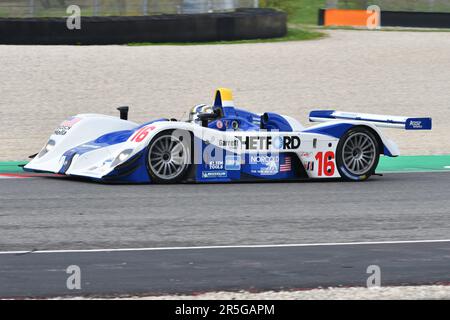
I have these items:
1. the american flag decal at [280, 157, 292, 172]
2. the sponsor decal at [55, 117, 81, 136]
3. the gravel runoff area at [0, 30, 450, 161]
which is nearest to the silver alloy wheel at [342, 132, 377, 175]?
the american flag decal at [280, 157, 292, 172]

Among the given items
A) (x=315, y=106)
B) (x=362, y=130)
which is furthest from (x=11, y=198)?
(x=315, y=106)

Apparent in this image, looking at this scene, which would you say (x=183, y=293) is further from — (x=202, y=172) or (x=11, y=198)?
(x=202, y=172)

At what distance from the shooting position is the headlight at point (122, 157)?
11.3 m

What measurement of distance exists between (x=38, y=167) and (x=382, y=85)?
1173cm

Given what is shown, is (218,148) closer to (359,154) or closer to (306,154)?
(306,154)

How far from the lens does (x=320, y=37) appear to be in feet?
94.0

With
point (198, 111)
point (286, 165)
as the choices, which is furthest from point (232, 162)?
point (198, 111)

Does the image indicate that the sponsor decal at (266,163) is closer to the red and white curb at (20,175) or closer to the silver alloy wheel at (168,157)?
the silver alloy wheel at (168,157)

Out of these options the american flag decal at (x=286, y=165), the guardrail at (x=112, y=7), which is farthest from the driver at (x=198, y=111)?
the guardrail at (x=112, y=7)

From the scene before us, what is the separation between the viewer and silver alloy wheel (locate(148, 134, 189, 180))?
37.7 ft

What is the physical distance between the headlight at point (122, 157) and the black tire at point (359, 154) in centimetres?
253

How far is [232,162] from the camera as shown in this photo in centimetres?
1180

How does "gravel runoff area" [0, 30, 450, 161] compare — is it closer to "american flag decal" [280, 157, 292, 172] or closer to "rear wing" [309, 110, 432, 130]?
"rear wing" [309, 110, 432, 130]
